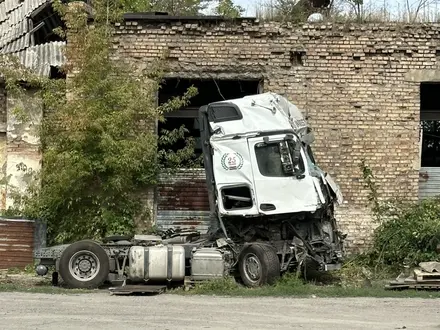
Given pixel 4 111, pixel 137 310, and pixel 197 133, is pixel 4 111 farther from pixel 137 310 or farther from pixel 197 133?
pixel 137 310

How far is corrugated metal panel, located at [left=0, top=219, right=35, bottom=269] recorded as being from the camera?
16094 millimetres

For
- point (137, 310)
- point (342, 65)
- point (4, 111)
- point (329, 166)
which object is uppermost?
point (342, 65)

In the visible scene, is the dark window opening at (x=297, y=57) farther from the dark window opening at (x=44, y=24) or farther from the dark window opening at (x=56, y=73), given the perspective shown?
the dark window opening at (x=44, y=24)

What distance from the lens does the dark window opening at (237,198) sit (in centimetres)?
1413

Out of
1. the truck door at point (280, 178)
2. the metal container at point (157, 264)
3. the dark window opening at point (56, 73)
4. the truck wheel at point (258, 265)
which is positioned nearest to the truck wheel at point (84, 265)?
the metal container at point (157, 264)

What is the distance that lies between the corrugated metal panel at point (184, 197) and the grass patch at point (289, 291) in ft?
12.4

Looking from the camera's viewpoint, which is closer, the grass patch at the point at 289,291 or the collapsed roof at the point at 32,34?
the grass patch at the point at 289,291

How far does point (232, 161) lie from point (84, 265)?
11.0 feet

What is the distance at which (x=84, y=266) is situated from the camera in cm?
1379

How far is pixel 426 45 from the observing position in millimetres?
17469

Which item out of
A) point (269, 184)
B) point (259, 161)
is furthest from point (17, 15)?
point (269, 184)

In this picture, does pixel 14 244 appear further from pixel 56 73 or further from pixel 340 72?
pixel 340 72

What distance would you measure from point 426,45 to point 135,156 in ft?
23.8

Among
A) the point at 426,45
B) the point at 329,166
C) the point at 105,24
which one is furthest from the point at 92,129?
the point at 426,45
